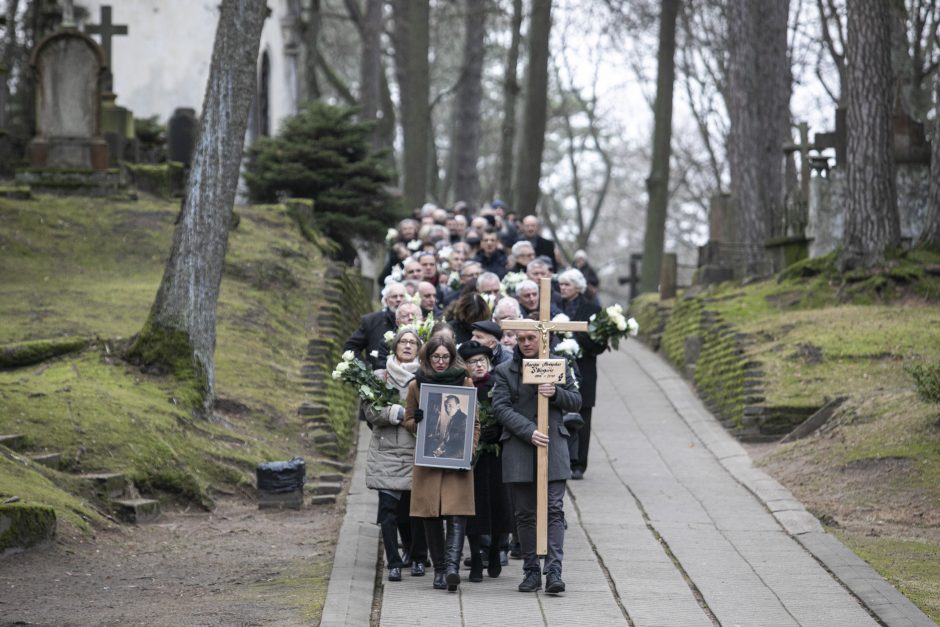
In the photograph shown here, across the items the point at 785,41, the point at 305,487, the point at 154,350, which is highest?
the point at 785,41

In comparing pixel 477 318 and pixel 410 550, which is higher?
pixel 477 318

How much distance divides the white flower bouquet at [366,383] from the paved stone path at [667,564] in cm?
115

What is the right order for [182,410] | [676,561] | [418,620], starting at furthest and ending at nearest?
[182,410], [676,561], [418,620]

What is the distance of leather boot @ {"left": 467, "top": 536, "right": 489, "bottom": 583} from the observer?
988 centimetres

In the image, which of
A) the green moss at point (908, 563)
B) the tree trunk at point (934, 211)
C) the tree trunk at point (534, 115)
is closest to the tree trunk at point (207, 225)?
the green moss at point (908, 563)

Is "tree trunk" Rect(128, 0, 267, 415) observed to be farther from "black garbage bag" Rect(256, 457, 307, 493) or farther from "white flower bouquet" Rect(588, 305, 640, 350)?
"white flower bouquet" Rect(588, 305, 640, 350)

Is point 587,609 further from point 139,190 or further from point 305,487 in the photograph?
point 139,190

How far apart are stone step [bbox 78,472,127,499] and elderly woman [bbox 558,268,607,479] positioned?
396 cm

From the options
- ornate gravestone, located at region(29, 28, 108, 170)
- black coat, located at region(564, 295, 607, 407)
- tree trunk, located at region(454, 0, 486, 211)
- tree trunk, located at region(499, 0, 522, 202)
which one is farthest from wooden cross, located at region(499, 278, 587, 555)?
tree trunk, located at region(499, 0, 522, 202)

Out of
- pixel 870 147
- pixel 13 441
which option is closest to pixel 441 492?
pixel 13 441

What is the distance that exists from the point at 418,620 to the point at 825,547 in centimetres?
371

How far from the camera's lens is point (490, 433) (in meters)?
10.1

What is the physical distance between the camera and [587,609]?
8.98 metres

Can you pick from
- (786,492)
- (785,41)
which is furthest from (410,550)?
(785,41)
